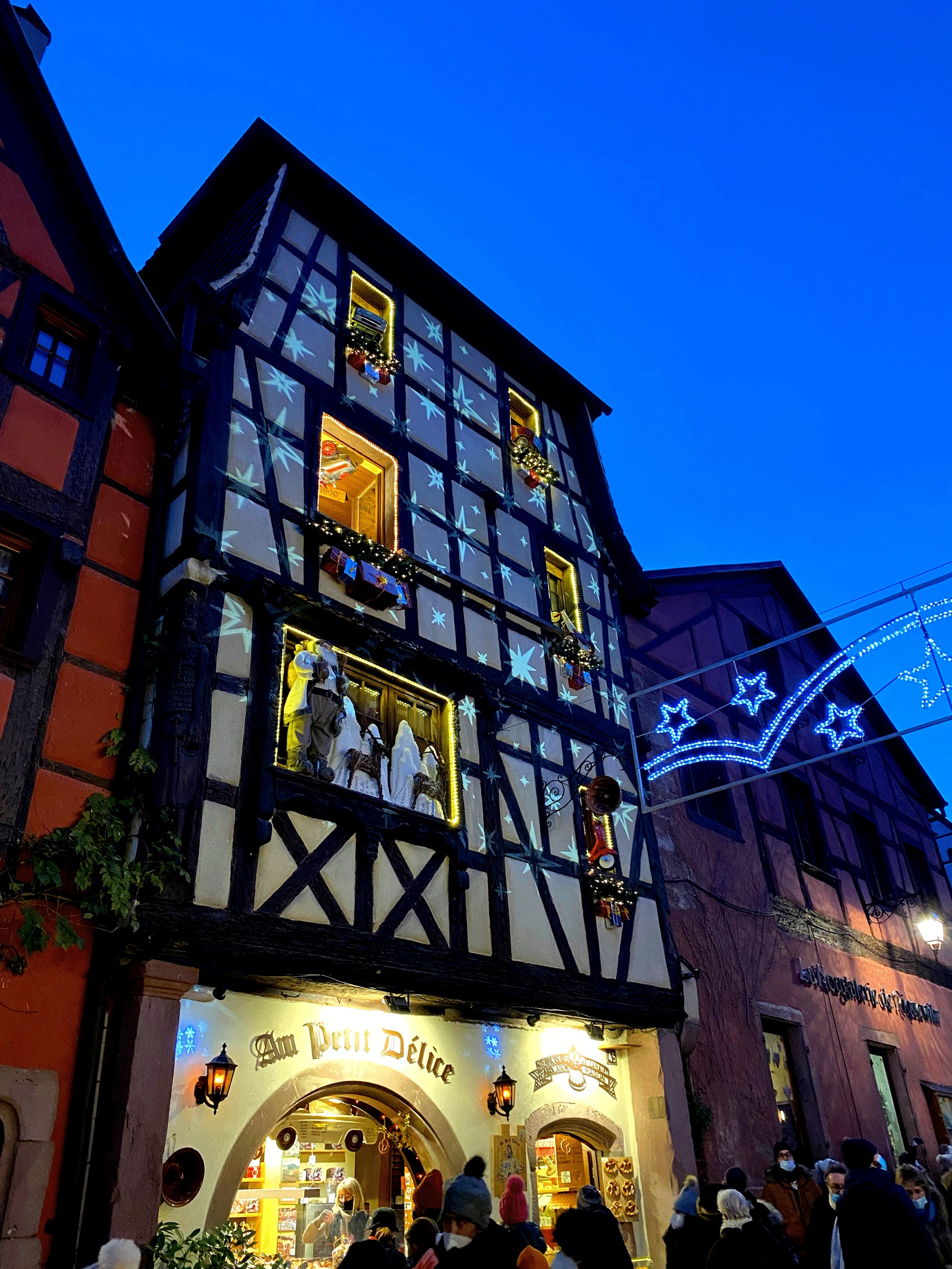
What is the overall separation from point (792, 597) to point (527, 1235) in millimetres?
15221

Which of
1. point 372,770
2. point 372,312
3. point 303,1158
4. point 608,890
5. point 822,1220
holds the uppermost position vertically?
point 372,312

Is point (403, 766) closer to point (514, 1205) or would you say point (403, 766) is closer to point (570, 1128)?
point (514, 1205)

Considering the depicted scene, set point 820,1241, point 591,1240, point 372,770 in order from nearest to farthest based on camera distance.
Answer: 1. point 591,1240
2. point 820,1241
3. point 372,770

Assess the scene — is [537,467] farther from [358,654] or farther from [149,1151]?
[149,1151]

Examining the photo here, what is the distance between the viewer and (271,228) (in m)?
10.3

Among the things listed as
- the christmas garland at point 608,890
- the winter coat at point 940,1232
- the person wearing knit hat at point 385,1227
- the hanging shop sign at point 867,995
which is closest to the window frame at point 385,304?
the christmas garland at point 608,890

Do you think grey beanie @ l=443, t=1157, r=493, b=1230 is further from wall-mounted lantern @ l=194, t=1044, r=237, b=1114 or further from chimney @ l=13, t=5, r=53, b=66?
chimney @ l=13, t=5, r=53, b=66

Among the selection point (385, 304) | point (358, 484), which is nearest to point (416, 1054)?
point (358, 484)

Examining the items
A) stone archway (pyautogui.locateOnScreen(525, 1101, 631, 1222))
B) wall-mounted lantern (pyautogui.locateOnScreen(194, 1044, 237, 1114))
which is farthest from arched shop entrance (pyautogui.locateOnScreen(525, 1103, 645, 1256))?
wall-mounted lantern (pyautogui.locateOnScreen(194, 1044, 237, 1114))

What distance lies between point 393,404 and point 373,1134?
25.9ft

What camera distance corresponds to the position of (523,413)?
1339 centimetres

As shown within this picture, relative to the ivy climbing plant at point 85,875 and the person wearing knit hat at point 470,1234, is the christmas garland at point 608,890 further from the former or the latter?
the person wearing knit hat at point 470,1234

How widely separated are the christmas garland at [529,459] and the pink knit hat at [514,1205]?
838 cm

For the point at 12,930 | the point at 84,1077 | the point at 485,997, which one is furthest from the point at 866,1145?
the point at 12,930
